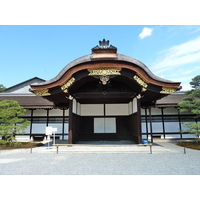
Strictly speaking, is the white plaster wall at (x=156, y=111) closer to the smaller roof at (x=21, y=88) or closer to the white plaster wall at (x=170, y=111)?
the white plaster wall at (x=170, y=111)

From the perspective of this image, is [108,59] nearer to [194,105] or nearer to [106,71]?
[106,71]

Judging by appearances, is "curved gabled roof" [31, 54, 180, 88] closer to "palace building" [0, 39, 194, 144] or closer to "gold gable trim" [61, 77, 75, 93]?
"palace building" [0, 39, 194, 144]

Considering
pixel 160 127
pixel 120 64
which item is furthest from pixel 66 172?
pixel 160 127

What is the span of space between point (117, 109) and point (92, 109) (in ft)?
7.09

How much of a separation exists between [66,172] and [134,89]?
672 centimetres

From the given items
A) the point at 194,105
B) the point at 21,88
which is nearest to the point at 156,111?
the point at 194,105

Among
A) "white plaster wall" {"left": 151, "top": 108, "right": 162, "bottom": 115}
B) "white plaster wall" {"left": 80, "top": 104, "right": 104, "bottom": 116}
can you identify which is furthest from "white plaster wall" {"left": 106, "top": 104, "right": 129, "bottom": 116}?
"white plaster wall" {"left": 151, "top": 108, "right": 162, "bottom": 115}

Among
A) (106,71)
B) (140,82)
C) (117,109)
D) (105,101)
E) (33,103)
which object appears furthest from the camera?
Answer: (33,103)

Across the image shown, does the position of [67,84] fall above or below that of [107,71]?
below

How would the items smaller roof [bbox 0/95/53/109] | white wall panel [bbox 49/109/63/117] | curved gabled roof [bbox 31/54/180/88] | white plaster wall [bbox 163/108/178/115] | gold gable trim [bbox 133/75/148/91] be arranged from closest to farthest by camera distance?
curved gabled roof [bbox 31/54/180/88] < gold gable trim [bbox 133/75/148/91] < smaller roof [bbox 0/95/53/109] < white plaster wall [bbox 163/108/178/115] < white wall panel [bbox 49/109/63/117]

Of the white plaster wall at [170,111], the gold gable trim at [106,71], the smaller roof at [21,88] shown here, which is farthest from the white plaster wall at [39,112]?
the white plaster wall at [170,111]

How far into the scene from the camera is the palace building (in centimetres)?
797

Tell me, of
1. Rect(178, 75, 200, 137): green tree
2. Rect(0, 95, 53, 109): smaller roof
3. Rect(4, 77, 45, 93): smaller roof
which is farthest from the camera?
Rect(4, 77, 45, 93): smaller roof

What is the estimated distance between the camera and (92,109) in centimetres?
1207
